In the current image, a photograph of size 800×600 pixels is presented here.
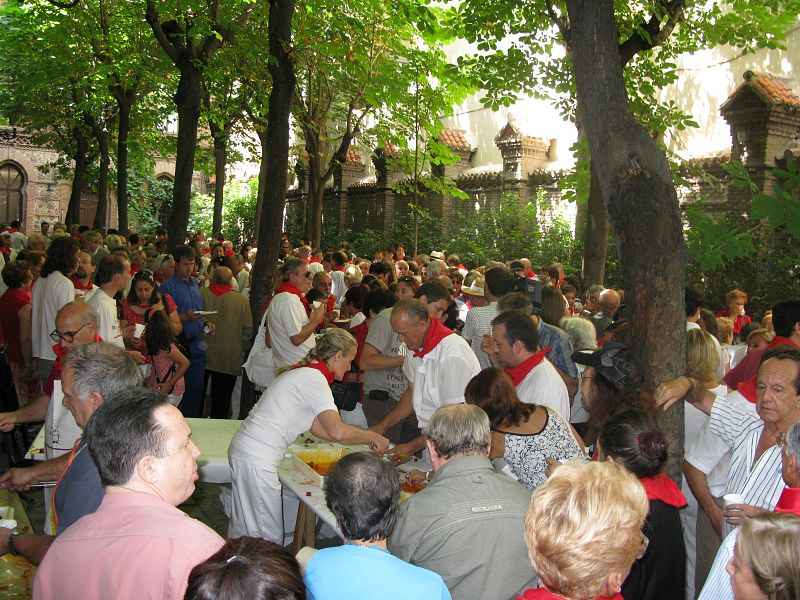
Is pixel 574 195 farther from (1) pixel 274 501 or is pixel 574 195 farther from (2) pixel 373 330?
(1) pixel 274 501

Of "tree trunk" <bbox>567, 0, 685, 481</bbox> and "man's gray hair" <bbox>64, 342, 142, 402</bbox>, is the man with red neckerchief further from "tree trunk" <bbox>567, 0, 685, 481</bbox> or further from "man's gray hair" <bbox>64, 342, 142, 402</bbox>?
"man's gray hair" <bbox>64, 342, 142, 402</bbox>

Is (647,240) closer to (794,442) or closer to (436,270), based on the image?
(794,442)

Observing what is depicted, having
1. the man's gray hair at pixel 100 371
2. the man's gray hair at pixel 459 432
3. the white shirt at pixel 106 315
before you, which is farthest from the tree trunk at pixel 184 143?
the man's gray hair at pixel 459 432

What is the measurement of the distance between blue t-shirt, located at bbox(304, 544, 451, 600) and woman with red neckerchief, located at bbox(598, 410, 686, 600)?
121 cm

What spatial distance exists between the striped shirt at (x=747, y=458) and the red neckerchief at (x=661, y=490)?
0.29 m

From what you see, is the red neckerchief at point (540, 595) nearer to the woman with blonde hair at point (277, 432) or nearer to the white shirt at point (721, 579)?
the white shirt at point (721, 579)

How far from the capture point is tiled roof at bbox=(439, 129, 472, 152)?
85.0ft

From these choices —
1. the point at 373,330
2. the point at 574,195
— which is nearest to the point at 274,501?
the point at 373,330

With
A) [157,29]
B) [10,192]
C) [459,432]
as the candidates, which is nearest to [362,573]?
[459,432]

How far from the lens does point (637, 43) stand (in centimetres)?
747

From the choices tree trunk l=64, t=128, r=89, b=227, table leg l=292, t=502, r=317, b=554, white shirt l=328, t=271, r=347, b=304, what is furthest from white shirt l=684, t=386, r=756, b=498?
tree trunk l=64, t=128, r=89, b=227

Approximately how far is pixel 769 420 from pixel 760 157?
1164 cm

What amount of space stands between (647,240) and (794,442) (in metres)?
1.77

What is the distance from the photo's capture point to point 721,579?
123 inches
